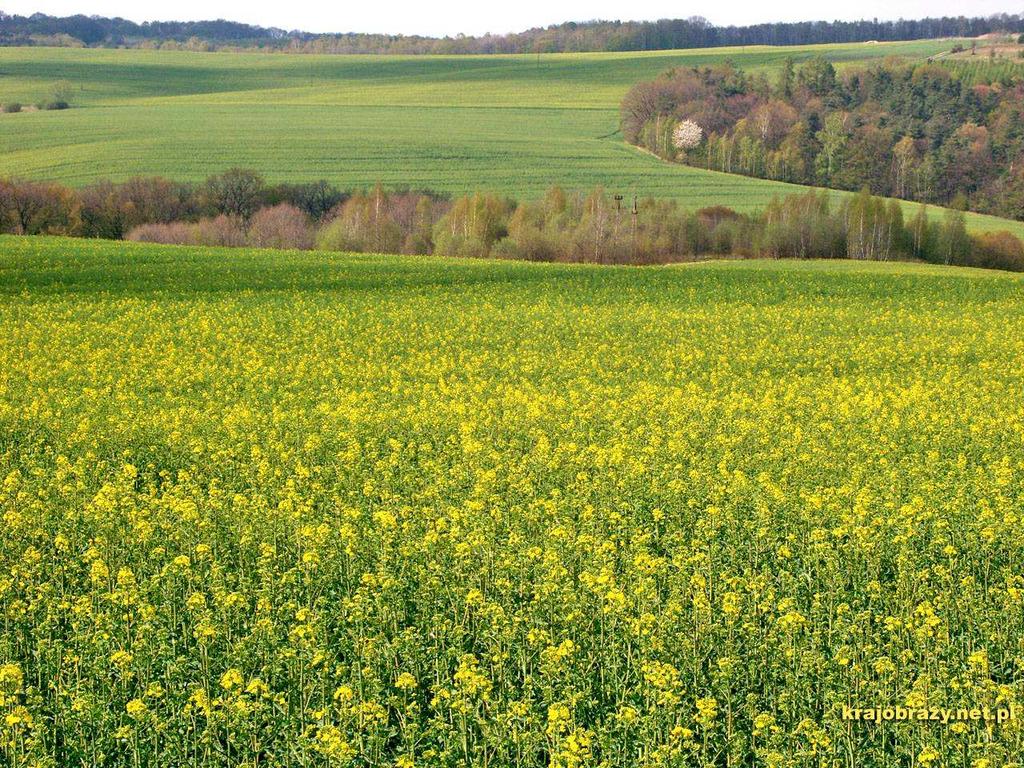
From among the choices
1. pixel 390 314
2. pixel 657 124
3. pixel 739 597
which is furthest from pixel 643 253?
pixel 739 597

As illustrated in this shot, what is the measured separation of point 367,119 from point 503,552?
118 meters

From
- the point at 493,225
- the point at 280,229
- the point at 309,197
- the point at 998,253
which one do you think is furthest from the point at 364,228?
the point at 998,253

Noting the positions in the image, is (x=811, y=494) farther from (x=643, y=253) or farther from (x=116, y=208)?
(x=116, y=208)

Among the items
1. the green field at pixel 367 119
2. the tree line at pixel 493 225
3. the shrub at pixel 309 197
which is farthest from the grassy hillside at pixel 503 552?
the green field at pixel 367 119

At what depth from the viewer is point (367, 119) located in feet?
408

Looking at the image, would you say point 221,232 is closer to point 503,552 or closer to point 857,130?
point 503,552

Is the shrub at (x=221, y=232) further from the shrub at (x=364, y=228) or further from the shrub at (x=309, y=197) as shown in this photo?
the shrub at (x=309, y=197)

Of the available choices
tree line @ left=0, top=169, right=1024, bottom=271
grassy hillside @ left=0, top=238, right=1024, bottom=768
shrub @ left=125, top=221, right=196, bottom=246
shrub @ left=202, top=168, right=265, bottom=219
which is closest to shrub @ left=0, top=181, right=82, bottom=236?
tree line @ left=0, top=169, right=1024, bottom=271

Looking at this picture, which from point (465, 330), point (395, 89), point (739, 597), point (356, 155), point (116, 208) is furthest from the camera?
point (395, 89)

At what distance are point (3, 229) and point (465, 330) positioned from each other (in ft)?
159

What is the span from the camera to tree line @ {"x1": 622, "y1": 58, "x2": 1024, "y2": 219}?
334ft

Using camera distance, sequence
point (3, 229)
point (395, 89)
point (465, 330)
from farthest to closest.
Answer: point (395, 89), point (3, 229), point (465, 330)

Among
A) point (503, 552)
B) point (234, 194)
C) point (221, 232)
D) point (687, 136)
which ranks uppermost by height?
point (687, 136)

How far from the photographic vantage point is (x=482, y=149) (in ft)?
348
